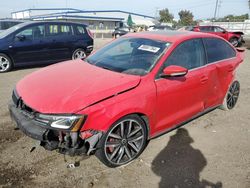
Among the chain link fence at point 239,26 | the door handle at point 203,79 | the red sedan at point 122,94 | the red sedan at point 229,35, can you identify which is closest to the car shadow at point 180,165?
the red sedan at point 122,94

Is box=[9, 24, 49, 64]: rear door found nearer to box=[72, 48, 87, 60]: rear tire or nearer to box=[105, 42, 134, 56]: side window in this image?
box=[72, 48, 87, 60]: rear tire

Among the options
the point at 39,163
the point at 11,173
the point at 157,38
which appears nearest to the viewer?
the point at 11,173

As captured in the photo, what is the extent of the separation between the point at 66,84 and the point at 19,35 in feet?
21.0

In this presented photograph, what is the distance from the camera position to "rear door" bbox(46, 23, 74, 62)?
948 centimetres

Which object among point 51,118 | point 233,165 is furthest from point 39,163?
point 233,165

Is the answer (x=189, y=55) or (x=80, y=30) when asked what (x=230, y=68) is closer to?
(x=189, y=55)

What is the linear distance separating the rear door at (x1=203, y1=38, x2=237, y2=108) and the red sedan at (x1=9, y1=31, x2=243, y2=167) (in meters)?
0.02

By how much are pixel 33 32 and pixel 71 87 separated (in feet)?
22.1

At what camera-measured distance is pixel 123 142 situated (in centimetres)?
339

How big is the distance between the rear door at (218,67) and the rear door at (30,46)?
6.45 metres

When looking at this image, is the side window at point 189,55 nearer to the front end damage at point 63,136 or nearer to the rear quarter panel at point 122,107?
the rear quarter panel at point 122,107

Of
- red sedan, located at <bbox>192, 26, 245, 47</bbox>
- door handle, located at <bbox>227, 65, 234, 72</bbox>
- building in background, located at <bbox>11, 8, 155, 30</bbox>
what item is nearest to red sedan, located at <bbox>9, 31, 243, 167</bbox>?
door handle, located at <bbox>227, 65, 234, 72</bbox>

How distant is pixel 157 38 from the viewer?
4090mm

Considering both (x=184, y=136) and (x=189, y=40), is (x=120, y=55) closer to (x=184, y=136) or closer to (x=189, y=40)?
→ (x=189, y=40)
